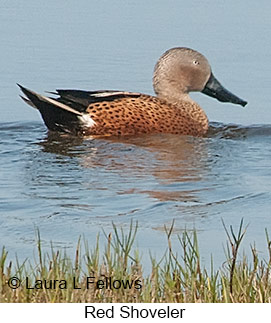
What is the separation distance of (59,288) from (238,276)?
2.71ft

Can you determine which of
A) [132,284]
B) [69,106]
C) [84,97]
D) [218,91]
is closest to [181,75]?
[218,91]

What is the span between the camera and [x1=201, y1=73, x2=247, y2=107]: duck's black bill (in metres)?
9.62

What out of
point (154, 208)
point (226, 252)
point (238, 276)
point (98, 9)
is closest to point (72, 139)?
point (154, 208)

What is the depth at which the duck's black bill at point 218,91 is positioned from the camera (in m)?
9.62

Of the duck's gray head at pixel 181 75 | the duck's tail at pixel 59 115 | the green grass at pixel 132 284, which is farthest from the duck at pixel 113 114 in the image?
the green grass at pixel 132 284

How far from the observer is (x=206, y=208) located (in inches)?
260

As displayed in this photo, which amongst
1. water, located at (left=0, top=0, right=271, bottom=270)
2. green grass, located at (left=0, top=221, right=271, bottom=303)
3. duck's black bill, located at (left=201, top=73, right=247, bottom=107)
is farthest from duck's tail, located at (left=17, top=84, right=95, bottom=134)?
green grass, located at (left=0, top=221, right=271, bottom=303)

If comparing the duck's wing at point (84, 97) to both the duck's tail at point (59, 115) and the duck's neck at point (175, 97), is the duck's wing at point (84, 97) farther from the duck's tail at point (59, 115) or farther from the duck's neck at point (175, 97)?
the duck's neck at point (175, 97)

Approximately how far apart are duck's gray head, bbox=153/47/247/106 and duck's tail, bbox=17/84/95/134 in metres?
1.02

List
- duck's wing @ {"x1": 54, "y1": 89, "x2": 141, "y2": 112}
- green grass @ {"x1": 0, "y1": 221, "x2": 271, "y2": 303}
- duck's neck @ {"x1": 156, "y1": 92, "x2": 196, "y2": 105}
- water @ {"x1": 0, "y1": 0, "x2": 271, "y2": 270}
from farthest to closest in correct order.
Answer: duck's neck @ {"x1": 156, "y1": 92, "x2": 196, "y2": 105} → duck's wing @ {"x1": 54, "y1": 89, "x2": 141, "y2": 112} → water @ {"x1": 0, "y1": 0, "x2": 271, "y2": 270} → green grass @ {"x1": 0, "y1": 221, "x2": 271, "y2": 303}

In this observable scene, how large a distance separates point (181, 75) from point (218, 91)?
39 centimetres

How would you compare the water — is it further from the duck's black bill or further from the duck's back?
the duck's black bill

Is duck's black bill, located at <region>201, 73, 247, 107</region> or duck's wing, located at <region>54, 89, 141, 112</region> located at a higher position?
duck's black bill, located at <region>201, 73, 247, 107</region>
